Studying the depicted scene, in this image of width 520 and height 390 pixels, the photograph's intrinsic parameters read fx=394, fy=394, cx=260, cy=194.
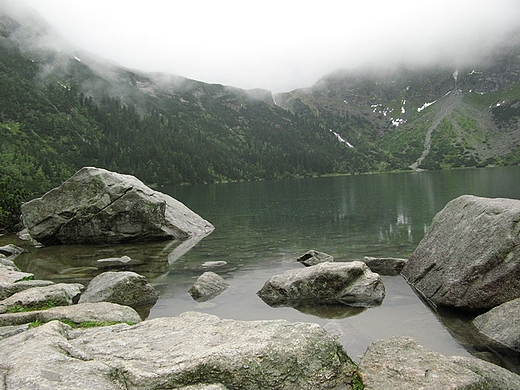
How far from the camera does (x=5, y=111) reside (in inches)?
7638

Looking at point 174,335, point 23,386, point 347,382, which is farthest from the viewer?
point 174,335

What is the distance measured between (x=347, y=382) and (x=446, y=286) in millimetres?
8950

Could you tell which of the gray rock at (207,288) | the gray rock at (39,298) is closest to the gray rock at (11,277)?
the gray rock at (39,298)

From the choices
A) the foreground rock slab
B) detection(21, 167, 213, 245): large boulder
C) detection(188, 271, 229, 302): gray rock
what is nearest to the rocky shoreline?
the foreground rock slab

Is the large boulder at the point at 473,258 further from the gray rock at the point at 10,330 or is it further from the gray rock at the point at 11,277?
the gray rock at the point at 11,277

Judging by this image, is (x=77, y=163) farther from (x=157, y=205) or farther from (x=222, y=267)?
(x=222, y=267)

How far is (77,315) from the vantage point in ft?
37.4

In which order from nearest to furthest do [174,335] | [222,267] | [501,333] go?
[174,335] < [501,333] < [222,267]

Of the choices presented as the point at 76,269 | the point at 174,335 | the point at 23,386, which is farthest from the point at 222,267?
the point at 23,386

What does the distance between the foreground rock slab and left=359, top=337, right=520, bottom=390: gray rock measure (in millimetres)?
610

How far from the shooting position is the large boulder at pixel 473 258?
13188 millimetres

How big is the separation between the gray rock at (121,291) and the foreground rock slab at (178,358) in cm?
704

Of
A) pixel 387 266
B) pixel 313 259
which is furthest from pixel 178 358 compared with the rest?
pixel 313 259

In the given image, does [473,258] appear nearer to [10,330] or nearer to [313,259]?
[313,259]
